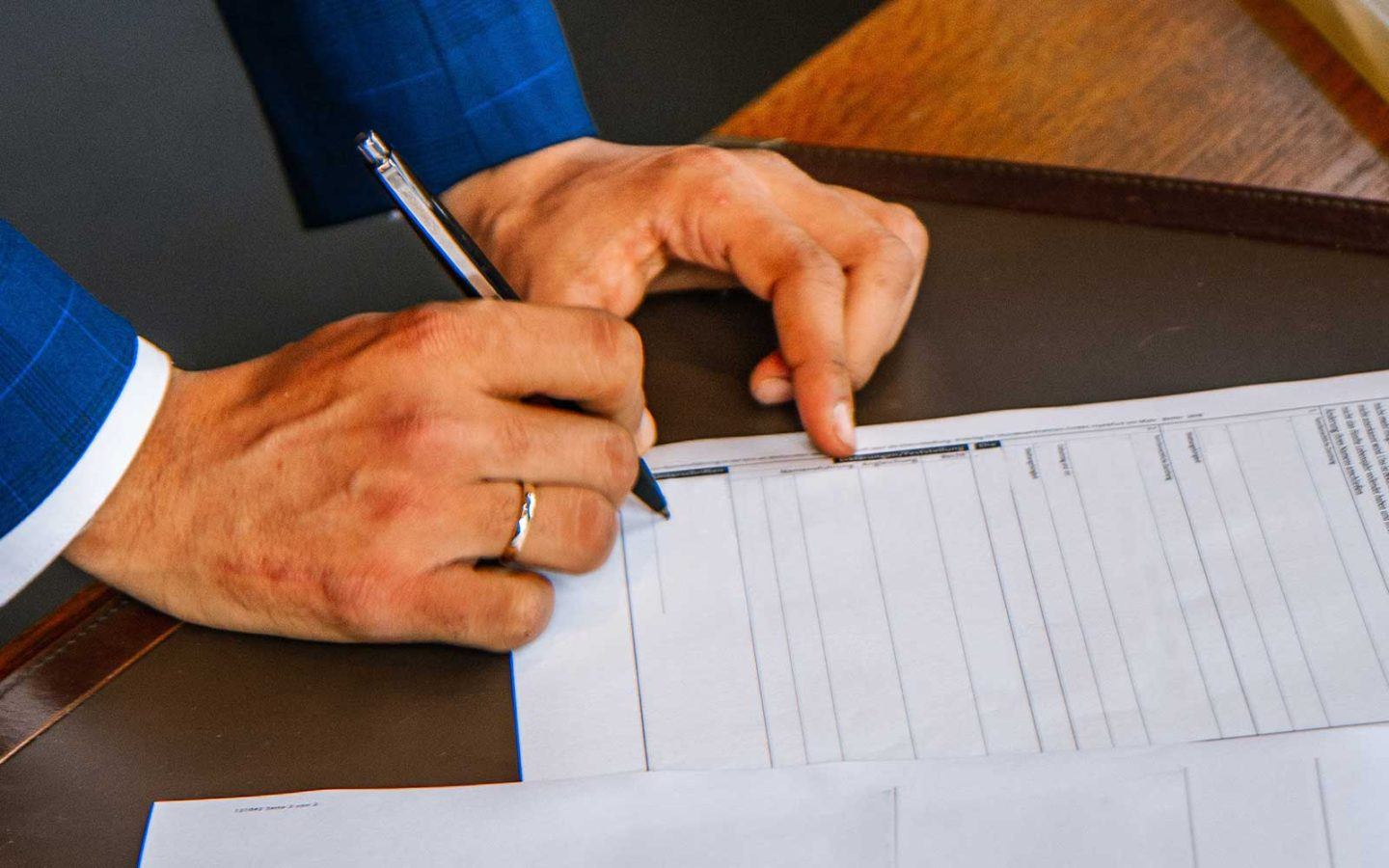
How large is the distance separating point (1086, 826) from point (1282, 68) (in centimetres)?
55

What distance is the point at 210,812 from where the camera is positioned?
0.49 metres

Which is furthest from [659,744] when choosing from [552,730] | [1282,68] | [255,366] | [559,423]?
[1282,68]

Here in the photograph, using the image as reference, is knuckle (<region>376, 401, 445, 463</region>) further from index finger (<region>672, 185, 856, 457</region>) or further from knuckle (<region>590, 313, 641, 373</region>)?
index finger (<region>672, 185, 856, 457</region>)

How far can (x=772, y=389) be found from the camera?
0.62 metres

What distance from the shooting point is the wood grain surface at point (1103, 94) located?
71cm

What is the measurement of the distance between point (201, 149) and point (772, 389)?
3.68 ft

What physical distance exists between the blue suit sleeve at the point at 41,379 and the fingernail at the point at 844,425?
37 centimetres

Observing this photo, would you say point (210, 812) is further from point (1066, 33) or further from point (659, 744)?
point (1066, 33)

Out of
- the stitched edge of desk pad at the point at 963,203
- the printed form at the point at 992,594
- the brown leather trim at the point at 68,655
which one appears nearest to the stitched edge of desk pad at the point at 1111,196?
the stitched edge of desk pad at the point at 963,203

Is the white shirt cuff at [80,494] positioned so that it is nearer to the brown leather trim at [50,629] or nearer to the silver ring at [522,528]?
the brown leather trim at [50,629]

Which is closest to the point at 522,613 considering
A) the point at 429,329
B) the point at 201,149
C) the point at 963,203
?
the point at 429,329

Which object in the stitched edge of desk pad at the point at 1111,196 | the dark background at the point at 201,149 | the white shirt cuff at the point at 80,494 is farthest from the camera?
the dark background at the point at 201,149

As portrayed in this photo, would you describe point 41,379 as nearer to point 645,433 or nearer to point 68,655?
point 68,655

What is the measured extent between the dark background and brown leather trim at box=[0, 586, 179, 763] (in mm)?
745
